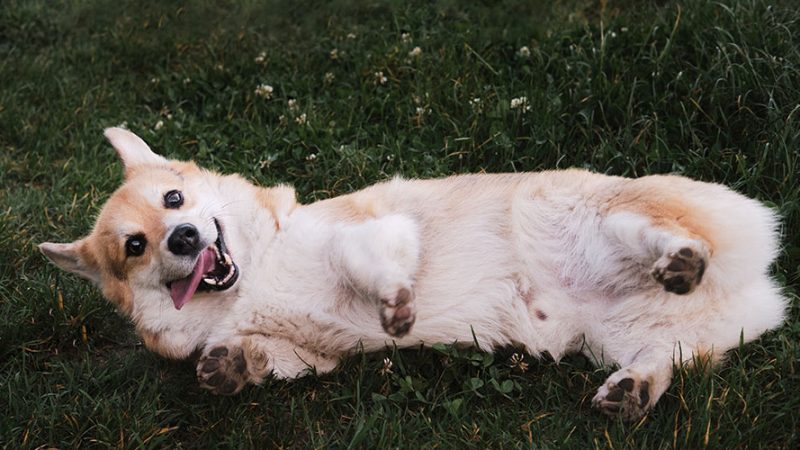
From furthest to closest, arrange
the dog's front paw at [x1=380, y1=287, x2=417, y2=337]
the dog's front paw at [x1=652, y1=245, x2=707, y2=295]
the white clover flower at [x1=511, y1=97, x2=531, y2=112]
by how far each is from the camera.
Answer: the white clover flower at [x1=511, y1=97, x2=531, y2=112], the dog's front paw at [x1=380, y1=287, x2=417, y2=337], the dog's front paw at [x1=652, y1=245, x2=707, y2=295]

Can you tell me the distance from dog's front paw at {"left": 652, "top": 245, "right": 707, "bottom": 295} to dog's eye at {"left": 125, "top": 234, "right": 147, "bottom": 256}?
8.02 ft

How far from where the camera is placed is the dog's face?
13.0 ft

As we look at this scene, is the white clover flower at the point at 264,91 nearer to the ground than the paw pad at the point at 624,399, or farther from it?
nearer to the ground

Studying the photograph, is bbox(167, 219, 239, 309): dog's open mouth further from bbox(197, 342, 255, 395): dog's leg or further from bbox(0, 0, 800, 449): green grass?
bbox(0, 0, 800, 449): green grass

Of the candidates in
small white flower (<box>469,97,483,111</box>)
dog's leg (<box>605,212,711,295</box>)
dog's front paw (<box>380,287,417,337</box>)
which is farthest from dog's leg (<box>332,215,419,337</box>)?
small white flower (<box>469,97,483,111</box>)

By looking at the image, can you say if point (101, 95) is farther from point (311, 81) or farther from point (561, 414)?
point (561, 414)

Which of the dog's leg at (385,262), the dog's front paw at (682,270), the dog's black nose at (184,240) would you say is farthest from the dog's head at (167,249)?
the dog's front paw at (682,270)

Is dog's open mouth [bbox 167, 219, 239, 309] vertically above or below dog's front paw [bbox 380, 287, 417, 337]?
below

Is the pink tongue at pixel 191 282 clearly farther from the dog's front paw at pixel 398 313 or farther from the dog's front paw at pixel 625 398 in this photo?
the dog's front paw at pixel 625 398

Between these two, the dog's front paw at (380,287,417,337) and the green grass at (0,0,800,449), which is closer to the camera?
the dog's front paw at (380,287,417,337)

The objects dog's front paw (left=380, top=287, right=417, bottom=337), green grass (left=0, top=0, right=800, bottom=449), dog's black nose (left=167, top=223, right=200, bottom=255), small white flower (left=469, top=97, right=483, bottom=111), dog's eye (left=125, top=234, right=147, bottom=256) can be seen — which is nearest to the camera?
dog's front paw (left=380, top=287, right=417, bottom=337)

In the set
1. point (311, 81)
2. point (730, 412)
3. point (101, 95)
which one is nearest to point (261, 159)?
point (311, 81)

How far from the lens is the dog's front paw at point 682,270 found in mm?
3441

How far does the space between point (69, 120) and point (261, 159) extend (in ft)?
6.18
